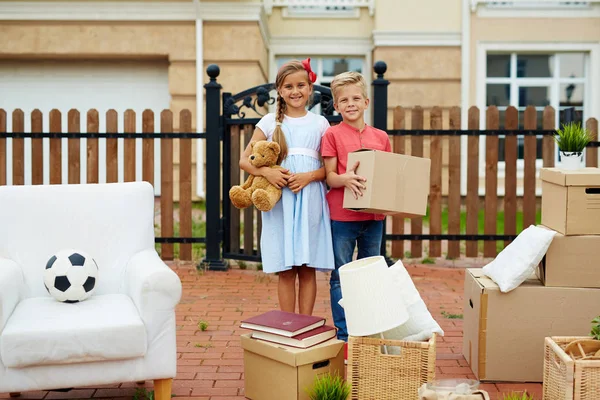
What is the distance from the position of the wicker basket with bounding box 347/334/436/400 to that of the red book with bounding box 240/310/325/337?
0.22 meters

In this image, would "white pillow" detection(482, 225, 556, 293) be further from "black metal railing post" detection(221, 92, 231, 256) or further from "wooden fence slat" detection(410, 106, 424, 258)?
"black metal railing post" detection(221, 92, 231, 256)

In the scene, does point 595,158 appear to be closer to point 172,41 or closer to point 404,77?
point 404,77

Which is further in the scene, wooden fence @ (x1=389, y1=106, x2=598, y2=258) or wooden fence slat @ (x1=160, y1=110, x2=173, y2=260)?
wooden fence slat @ (x1=160, y1=110, x2=173, y2=260)

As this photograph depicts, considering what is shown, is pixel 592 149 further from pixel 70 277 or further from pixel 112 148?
pixel 70 277

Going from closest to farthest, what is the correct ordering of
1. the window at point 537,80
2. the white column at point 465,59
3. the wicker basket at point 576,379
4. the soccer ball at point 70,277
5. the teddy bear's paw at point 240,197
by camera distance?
the wicker basket at point 576,379, the soccer ball at point 70,277, the teddy bear's paw at point 240,197, the white column at point 465,59, the window at point 537,80

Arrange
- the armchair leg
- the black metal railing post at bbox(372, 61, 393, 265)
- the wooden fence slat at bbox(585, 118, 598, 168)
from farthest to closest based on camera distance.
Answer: the wooden fence slat at bbox(585, 118, 598, 168) → the black metal railing post at bbox(372, 61, 393, 265) → the armchair leg

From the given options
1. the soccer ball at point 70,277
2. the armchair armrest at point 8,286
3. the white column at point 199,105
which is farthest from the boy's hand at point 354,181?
the white column at point 199,105

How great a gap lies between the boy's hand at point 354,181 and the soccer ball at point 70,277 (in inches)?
54.4

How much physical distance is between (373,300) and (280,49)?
9.95 meters

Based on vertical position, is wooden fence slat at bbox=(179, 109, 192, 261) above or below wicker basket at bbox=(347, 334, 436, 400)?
above

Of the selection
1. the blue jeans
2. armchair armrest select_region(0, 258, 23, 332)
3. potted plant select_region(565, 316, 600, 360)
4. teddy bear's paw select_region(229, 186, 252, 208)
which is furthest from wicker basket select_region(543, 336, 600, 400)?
armchair armrest select_region(0, 258, 23, 332)

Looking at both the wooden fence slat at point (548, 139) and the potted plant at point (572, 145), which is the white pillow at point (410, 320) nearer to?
the potted plant at point (572, 145)

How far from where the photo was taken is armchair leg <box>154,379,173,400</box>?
362 cm

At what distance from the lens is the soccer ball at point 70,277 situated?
12.6ft
